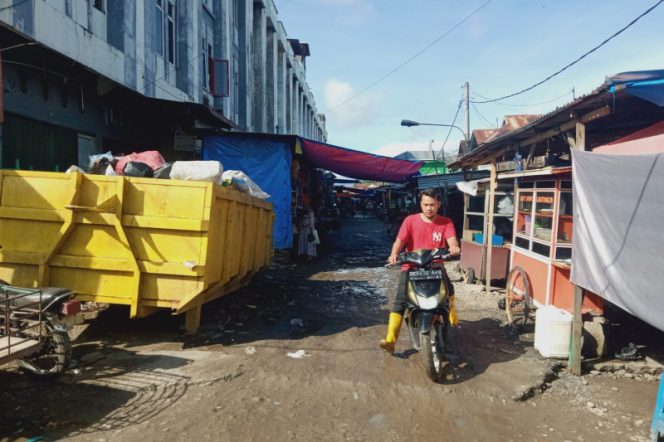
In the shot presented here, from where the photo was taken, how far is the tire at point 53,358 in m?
3.81

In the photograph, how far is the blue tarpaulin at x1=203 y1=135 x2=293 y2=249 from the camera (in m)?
10.6

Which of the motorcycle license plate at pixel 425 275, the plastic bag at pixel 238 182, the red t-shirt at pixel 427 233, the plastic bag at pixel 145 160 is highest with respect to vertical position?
the plastic bag at pixel 145 160

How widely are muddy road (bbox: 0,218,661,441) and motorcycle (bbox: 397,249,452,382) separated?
0.85 ft

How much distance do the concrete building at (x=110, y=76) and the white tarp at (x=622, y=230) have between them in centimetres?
655

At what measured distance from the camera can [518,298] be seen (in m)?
6.54

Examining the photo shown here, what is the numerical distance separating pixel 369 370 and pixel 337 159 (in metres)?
8.80

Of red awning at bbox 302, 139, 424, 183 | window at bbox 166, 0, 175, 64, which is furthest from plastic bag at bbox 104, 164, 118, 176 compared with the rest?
window at bbox 166, 0, 175, 64

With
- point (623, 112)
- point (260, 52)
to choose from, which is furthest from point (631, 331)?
point (260, 52)

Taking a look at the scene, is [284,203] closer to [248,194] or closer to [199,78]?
[248,194]

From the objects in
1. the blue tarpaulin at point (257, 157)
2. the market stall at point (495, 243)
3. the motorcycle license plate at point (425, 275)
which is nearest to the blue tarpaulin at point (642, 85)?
the motorcycle license plate at point (425, 275)

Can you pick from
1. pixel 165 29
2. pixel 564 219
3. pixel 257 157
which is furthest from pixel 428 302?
pixel 165 29

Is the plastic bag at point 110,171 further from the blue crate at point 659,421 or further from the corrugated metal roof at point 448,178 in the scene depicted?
the corrugated metal roof at point 448,178

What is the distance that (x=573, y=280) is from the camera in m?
4.44

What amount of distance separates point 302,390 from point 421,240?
195 cm
